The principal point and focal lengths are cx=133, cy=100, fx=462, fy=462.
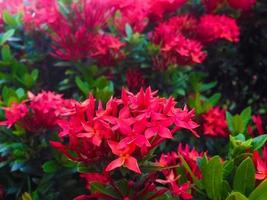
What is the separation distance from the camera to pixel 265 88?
3.58 meters

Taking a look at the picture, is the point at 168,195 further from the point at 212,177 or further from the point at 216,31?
the point at 216,31

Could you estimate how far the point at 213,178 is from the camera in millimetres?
1413

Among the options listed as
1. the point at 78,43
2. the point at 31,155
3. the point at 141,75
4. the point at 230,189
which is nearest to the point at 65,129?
the point at 230,189

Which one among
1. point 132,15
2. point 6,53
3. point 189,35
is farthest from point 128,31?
point 6,53

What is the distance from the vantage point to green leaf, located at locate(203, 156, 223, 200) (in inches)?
54.7

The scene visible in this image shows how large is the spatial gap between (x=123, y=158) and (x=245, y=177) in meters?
0.38

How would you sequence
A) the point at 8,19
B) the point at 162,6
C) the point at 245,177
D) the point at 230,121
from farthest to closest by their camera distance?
the point at 162,6, the point at 8,19, the point at 230,121, the point at 245,177

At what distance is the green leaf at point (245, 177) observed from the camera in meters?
1.39

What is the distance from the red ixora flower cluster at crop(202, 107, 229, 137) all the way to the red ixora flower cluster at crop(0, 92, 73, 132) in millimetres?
742

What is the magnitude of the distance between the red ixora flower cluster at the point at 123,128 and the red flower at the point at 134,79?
3.13 feet

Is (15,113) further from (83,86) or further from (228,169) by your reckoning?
(228,169)

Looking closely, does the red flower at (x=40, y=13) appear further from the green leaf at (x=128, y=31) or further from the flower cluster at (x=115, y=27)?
the green leaf at (x=128, y=31)

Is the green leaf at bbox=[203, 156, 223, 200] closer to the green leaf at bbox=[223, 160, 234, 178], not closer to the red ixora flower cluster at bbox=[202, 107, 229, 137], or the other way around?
the green leaf at bbox=[223, 160, 234, 178]

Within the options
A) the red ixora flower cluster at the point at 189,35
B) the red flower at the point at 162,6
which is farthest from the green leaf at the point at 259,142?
the red flower at the point at 162,6
